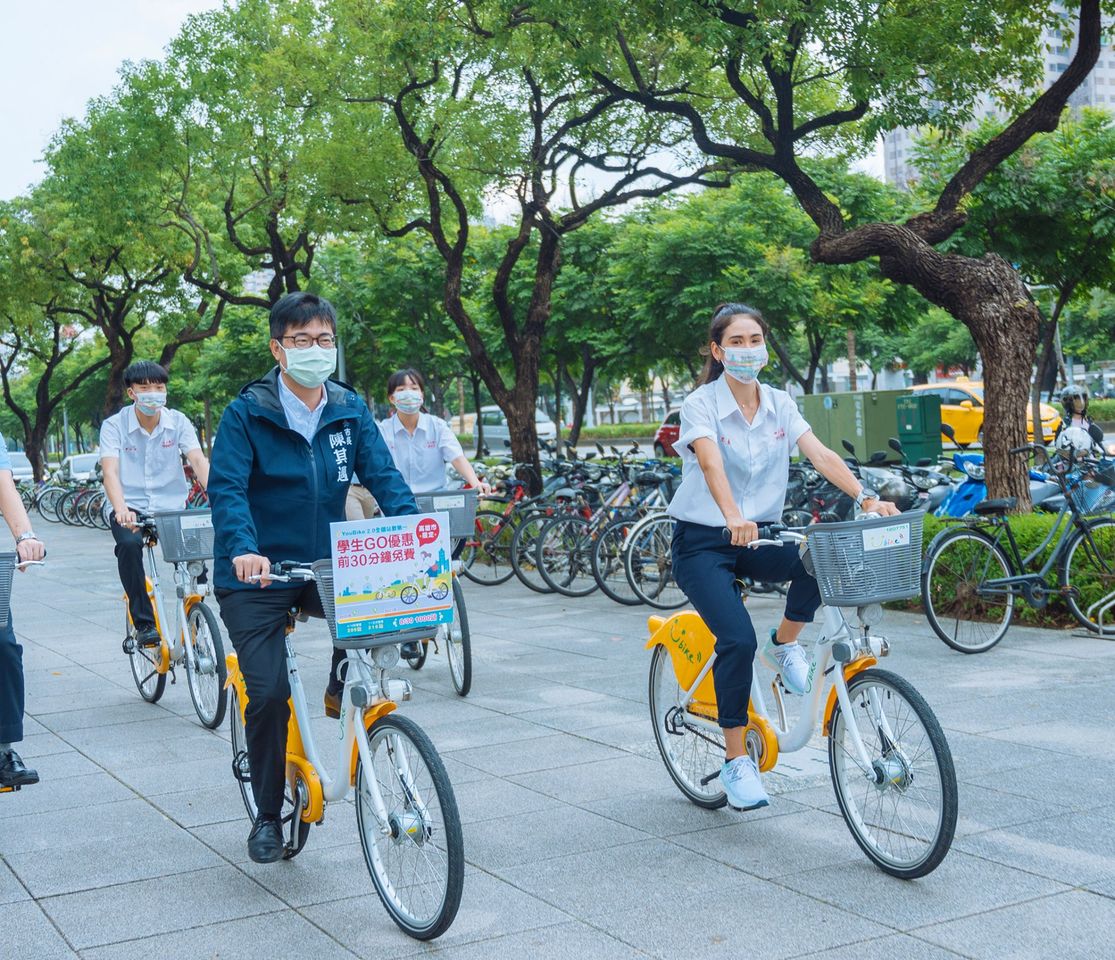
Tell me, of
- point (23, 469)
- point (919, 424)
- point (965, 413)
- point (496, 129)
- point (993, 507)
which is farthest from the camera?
point (23, 469)

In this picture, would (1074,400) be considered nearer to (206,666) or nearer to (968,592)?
(968,592)

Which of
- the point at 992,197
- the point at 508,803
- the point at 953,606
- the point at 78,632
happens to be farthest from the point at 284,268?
the point at 508,803

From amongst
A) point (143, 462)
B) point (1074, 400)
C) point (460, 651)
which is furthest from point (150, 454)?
point (1074, 400)

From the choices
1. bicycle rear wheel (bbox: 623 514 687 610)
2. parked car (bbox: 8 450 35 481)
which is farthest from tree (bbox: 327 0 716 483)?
parked car (bbox: 8 450 35 481)

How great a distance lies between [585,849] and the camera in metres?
4.70

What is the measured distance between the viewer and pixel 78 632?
1134 cm

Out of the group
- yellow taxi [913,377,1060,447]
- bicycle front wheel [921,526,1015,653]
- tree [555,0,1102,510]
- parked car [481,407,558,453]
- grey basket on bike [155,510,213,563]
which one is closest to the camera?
grey basket on bike [155,510,213,563]

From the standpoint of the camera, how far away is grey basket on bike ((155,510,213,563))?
6.64 metres

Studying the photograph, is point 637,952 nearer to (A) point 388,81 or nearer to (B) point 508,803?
(B) point 508,803

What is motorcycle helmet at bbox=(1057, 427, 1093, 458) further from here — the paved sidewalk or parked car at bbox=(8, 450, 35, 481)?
parked car at bbox=(8, 450, 35, 481)

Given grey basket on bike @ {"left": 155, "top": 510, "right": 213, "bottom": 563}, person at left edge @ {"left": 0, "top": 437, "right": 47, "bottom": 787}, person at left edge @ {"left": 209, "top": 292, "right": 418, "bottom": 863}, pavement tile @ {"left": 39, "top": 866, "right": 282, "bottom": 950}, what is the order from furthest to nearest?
grey basket on bike @ {"left": 155, "top": 510, "right": 213, "bottom": 563}, person at left edge @ {"left": 0, "top": 437, "right": 47, "bottom": 787}, person at left edge @ {"left": 209, "top": 292, "right": 418, "bottom": 863}, pavement tile @ {"left": 39, "top": 866, "right": 282, "bottom": 950}

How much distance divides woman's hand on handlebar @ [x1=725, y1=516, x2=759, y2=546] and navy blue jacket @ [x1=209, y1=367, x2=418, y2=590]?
1011 millimetres

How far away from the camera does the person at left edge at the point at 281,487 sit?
4.22 meters

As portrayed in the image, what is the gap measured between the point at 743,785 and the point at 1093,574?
4.84 meters
